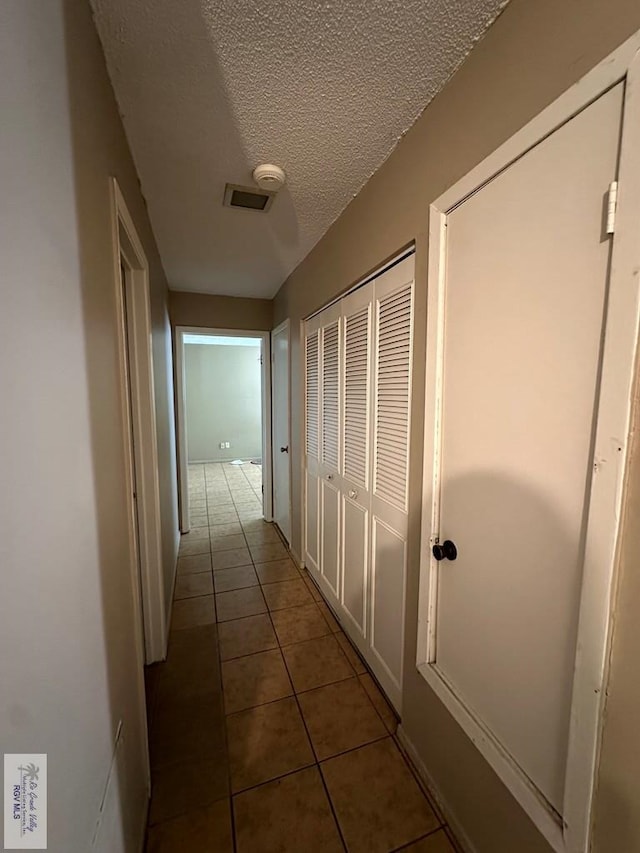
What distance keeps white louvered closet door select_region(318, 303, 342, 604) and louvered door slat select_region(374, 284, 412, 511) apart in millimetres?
469

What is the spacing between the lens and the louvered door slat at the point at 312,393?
2.43 metres

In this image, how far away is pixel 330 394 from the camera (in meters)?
2.18

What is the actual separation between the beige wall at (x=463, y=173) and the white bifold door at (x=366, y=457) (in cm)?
11

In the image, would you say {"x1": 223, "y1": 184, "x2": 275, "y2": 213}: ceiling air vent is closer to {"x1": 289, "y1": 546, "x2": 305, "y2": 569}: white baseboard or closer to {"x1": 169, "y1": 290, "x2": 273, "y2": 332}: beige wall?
{"x1": 169, "y1": 290, "x2": 273, "y2": 332}: beige wall

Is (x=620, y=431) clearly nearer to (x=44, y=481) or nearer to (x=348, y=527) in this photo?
(x=44, y=481)

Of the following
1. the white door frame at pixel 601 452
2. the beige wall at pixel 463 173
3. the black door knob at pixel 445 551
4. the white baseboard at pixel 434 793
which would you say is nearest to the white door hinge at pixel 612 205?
the white door frame at pixel 601 452

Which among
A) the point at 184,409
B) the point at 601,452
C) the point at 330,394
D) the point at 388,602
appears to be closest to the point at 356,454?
the point at 330,394

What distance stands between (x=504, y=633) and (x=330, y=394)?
1.51 metres

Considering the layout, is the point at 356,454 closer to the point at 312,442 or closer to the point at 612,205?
the point at 312,442

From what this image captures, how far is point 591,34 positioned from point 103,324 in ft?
4.18

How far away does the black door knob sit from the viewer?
3.70 feet

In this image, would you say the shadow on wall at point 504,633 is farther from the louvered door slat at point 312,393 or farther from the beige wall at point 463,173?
the louvered door slat at point 312,393

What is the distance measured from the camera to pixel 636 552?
65 centimetres

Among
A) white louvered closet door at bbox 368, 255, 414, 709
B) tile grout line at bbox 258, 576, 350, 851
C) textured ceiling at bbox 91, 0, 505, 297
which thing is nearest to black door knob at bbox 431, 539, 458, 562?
white louvered closet door at bbox 368, 255, 414, 709
